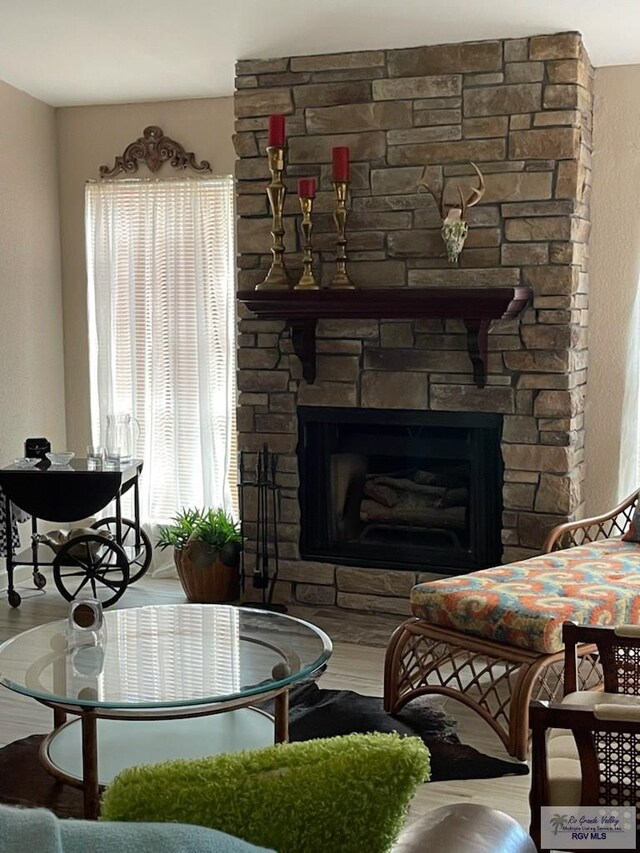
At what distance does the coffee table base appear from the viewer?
2744mm

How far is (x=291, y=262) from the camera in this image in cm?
468

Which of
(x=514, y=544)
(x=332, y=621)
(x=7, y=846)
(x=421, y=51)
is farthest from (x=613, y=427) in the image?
(x=7, y=846)

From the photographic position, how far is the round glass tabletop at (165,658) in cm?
268

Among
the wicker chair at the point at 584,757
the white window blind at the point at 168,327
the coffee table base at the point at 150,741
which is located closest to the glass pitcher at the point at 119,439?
the white window blind at the point at 168,327

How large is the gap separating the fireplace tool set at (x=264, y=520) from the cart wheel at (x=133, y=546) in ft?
1.73

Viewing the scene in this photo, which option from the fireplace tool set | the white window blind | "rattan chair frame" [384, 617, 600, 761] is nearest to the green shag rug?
"rattan chair frame" [384, 617, 600, 761]

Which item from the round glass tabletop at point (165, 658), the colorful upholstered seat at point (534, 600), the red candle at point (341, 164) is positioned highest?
the red candle at point (341, 164)

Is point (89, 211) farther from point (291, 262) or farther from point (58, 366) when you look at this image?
point (291, 262)

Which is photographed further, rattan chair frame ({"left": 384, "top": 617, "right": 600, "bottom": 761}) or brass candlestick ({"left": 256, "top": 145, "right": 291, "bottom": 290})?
brass candlestick ({"left": 256, "top": 145, "right": 291, "bottom": 290})

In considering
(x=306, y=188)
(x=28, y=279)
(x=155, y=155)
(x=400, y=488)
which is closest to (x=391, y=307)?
(x=306, y=188)

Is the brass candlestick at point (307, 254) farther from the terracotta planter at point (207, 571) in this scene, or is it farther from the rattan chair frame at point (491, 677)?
the rattan chair frame at point (491, 677)

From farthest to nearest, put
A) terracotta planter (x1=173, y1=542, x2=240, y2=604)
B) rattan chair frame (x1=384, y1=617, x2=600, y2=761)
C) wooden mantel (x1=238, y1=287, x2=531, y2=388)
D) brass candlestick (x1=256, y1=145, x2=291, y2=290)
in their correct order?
terracotta planter (x1=173, y1=542, x2=240, y2=604)
brass candlestick (x1=256, y1=145, x2=291, y2=290)
wooden mantel (x1=238, y1=287, x2=531, y2=388)
rattan chair frame (x1=384, y1=617, x2=600, y2=761)

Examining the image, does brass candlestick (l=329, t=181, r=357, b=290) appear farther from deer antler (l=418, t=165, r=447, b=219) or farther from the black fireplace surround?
the black fireplace surround

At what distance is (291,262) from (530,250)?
3.41ft
